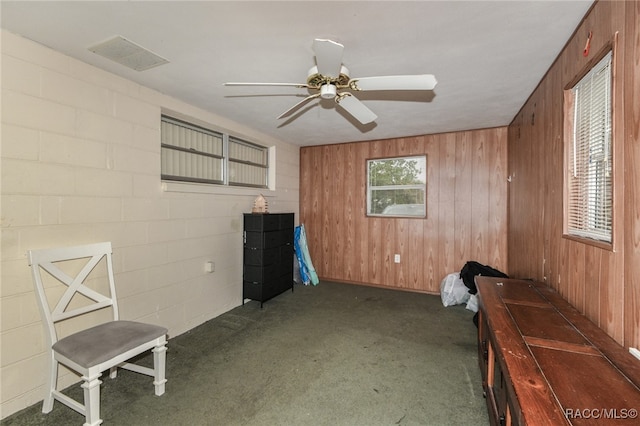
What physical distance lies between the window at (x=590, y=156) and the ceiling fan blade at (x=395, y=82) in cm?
78

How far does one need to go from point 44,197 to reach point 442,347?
325cm

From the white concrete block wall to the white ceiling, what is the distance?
0.80 ft

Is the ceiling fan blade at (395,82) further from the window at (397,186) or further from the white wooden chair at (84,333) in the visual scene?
the window at (397,186)

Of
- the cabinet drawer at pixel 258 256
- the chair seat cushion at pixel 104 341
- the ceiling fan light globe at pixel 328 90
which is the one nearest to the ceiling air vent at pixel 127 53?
the ceiling fan light globe at pixel 328 90

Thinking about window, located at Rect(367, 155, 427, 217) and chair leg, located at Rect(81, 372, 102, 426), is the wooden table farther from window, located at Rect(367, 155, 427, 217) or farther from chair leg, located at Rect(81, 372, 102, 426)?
window, located at Rect(367, 155, 427, 217)

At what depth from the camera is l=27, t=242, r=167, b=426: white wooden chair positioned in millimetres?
1521

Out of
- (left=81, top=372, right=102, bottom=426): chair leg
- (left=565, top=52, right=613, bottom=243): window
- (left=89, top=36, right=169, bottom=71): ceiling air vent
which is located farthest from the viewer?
(left=89, top=36, right=169, bottom=71): ceiling air vent

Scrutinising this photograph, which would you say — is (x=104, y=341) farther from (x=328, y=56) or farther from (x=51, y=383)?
(x=328, y=56)

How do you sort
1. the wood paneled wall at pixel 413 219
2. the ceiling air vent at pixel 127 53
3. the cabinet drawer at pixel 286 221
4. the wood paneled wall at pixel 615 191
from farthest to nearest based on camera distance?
the cabinet drawer at pixel 286 221 → the wood paneled wall at pixel 413 219 → the ceiling air vent at pixel 127 53 → the wood paneled wall at pixel 615 191

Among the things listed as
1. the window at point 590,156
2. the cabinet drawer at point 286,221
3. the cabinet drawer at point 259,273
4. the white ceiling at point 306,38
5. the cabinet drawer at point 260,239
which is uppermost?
the white ceiling at point 306,38

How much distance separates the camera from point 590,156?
151 cm

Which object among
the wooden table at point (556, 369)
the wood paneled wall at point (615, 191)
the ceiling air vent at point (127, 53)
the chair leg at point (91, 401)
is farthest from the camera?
the ceiling air vent at point (127, 53)

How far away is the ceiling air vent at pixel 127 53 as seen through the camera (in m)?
1.80

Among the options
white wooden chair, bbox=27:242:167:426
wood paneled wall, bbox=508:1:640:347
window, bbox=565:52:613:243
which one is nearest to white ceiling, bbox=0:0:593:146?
wood paneled wall, bbox=508:1:640:347
